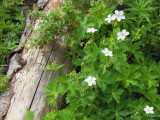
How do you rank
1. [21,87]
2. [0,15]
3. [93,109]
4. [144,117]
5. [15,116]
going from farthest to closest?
[0,15] → [21,87] → [15,116] → [93,109] → [144,117]

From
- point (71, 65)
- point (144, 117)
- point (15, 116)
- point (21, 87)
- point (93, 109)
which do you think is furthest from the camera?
point (71, 65)

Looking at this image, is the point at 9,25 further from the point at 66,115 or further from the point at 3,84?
the point at 66,115

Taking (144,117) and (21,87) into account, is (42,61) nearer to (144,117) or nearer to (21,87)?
(21,87)

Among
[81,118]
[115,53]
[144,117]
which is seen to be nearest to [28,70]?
[81,118]

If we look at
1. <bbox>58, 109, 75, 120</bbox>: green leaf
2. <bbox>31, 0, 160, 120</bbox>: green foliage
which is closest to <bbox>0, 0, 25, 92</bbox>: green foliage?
<bbox>31, 0, 160, 120</bbox>: green foliage

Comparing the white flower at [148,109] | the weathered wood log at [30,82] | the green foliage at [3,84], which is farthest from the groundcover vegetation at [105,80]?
the green foliage at [3,84]

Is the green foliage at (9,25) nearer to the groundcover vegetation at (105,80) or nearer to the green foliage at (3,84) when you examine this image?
the green foliage at (3,84)

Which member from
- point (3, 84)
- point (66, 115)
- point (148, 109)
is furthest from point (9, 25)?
point (148, 109)
